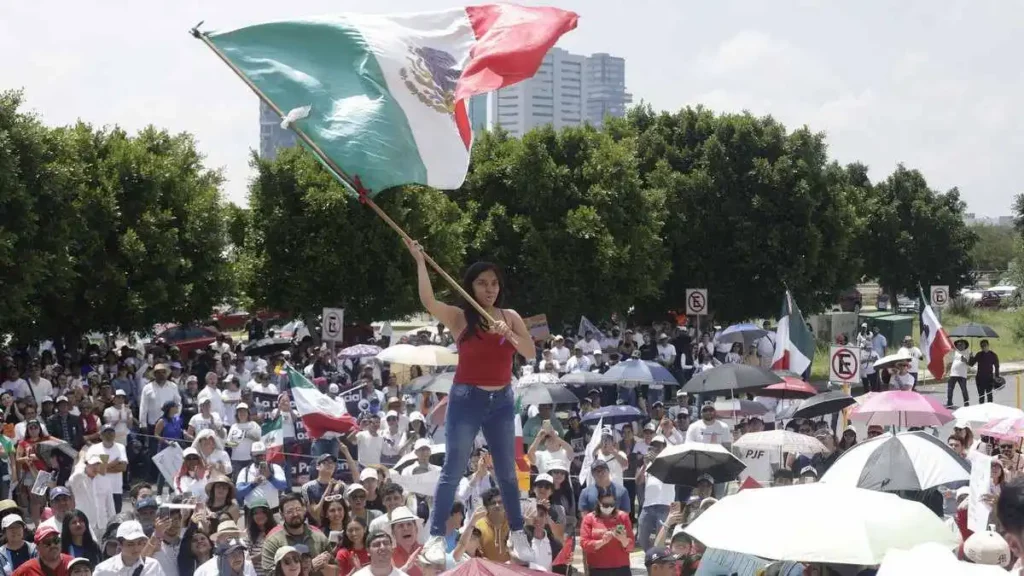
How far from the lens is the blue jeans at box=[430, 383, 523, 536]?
27.7 ft

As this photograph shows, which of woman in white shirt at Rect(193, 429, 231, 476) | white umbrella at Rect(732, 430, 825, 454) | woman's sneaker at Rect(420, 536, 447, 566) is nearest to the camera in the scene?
woman's sneaker at Rect(420, 536, 447, 566)

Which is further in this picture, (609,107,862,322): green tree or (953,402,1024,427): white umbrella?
Answer: (609,107,862,322): green tree

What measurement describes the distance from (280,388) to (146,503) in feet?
34.4

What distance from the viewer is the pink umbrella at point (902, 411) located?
16.8m

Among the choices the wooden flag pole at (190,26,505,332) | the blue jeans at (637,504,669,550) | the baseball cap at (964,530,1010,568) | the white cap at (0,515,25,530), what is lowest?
the blue jeans at (637,504,669,550)

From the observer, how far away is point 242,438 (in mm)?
16781

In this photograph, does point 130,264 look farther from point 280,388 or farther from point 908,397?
point 908,397

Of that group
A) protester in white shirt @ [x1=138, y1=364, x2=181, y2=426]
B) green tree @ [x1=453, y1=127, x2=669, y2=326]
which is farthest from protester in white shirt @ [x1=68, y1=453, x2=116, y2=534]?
green tree @ [x1=453, y1=127, x2=669, y2=326]

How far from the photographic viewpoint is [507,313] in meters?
8.40

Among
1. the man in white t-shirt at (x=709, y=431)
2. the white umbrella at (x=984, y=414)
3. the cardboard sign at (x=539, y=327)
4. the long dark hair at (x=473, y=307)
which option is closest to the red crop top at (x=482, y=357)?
the long dark hair at (x=473, y=307)

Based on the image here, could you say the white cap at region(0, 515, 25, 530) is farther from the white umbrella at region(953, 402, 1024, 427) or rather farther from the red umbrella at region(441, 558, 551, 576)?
the white umbrella at region(953, 402, 1024, 427)

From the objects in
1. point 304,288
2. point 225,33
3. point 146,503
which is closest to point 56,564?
point 146,503

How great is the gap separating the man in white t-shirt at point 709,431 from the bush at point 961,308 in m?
52.1

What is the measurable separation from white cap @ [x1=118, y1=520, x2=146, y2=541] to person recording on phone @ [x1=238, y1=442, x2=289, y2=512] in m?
3.10
